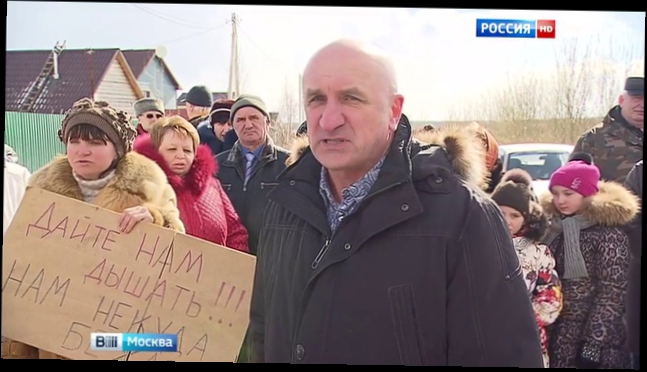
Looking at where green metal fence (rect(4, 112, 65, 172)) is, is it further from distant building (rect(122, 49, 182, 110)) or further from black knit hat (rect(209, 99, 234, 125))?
black knit hat (rect(209, 99, 234, 125))

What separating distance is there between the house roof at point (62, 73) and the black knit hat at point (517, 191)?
1633 millimetres

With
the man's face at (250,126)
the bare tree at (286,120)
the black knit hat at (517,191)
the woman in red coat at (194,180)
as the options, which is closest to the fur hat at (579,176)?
the black knit hat at (517,191)

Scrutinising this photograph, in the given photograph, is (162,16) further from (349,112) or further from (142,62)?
(349,112)

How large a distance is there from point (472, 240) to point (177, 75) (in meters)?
1.42

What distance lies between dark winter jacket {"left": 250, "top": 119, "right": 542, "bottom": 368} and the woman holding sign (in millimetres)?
587

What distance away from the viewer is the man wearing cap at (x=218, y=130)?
291 cm

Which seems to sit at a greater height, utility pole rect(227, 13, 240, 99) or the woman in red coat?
utility pole rect(227, 13, 240, 99)

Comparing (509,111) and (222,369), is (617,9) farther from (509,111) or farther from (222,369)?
(222,369)

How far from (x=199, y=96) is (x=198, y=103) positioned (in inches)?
1.3

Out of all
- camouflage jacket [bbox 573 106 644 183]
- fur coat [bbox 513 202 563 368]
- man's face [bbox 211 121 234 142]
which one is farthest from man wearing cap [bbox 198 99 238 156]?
camouflage jacket [bbox 573 106 644 183]

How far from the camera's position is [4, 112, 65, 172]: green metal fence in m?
2.91

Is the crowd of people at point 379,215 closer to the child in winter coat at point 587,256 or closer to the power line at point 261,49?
the child in winter coat at point 587,256

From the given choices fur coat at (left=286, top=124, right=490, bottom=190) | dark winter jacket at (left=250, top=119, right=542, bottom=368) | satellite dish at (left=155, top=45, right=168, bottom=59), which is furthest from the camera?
satellite dish at (left=155, top=45, right=168, bottom=59)

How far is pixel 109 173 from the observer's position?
2.89m
